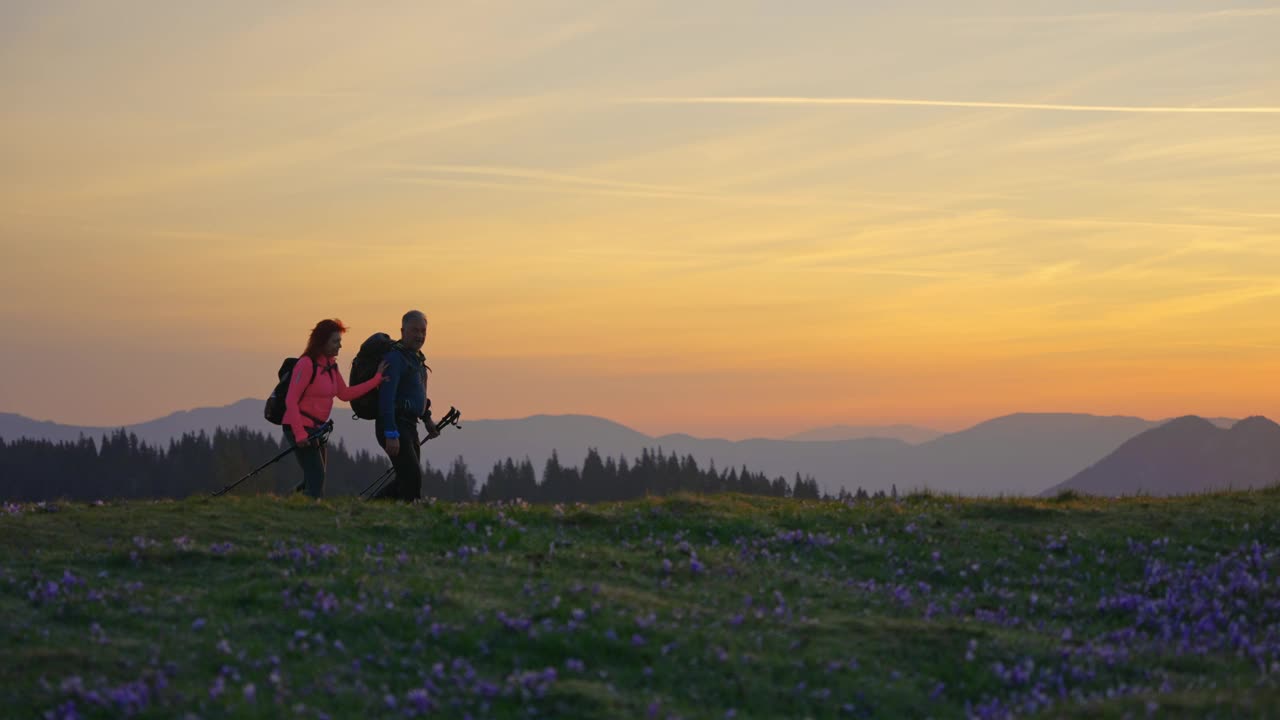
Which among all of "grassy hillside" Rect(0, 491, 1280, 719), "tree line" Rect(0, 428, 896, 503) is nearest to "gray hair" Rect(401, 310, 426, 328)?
"grassy hillside" Rect(0, 491, 1280, 719)

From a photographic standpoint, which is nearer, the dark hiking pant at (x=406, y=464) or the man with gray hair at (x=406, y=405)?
the man with gray hair at (x=406, y=405)

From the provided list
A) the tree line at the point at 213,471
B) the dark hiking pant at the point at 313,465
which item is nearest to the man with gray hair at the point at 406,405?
the dark hiking pant at the point at 313,465

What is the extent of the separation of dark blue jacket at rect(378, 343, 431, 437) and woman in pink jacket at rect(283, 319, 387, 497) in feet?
0.80

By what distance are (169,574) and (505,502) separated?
27.5ft

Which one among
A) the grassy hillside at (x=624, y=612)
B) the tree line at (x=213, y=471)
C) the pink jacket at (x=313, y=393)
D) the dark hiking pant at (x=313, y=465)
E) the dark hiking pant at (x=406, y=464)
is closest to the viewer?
the grassy hillside at (x=624, y=612)

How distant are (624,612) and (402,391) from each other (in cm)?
1027

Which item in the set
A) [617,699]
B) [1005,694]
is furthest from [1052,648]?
[617,699]

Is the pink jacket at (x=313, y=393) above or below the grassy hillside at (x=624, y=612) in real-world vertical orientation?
above

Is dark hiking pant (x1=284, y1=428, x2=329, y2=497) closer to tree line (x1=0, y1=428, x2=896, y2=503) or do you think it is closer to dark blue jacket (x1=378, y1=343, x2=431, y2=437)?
dark blue jacket (x1=378, y1=343, x2=431, y2=437)

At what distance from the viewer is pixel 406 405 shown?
23.4m

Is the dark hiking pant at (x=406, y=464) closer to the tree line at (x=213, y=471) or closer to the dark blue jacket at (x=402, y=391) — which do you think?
the dark blue jacket at (x=402, y=391)

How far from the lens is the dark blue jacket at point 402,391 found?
22891 mm

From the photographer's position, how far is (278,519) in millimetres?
20484

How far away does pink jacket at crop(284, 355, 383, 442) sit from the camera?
22375 mm
